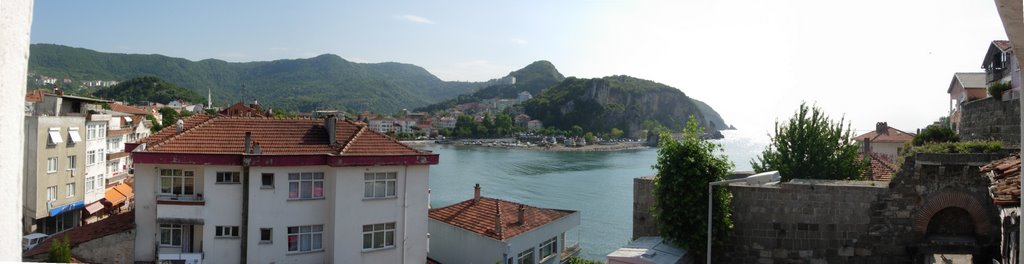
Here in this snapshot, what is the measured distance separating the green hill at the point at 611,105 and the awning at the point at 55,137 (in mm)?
140499

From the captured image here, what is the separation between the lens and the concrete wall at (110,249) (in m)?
13.5

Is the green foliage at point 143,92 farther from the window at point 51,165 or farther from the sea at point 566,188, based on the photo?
the window at point 51,165

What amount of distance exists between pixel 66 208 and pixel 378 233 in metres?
18.8

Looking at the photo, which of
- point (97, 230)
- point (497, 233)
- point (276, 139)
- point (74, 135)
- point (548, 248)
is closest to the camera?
point (97, 230)

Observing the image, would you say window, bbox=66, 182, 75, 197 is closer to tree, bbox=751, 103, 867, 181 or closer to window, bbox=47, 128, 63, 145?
window, bbox=47, 128, 63, 145

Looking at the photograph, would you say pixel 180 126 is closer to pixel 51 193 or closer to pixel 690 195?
pixel 690 195

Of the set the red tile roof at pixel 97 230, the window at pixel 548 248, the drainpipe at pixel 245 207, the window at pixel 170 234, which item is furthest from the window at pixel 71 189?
the window at pixel 548 248

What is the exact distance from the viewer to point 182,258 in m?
13.2

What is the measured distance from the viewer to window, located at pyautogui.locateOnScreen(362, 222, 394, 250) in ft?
46.5

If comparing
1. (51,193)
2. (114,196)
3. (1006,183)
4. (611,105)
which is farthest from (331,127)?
(611,105)

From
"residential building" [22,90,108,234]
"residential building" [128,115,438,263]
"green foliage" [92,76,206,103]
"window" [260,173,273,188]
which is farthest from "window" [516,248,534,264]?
"green foliage" [92,76,206,103]

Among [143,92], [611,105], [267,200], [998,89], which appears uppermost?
[611,105]

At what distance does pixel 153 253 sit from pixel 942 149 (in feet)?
52.9

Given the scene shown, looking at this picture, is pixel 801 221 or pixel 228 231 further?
pixel 228 231
